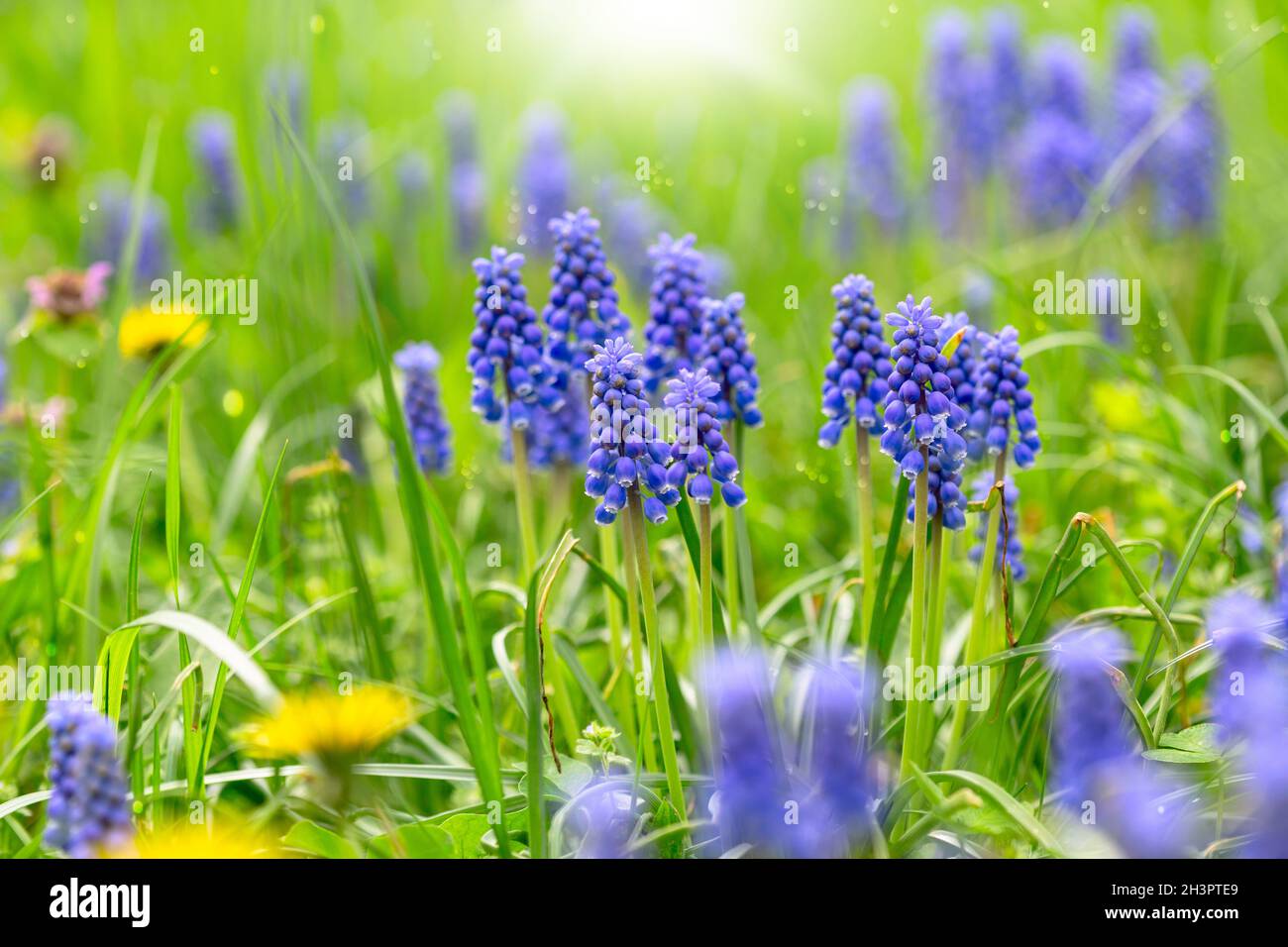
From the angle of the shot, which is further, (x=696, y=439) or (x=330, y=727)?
(x=696, y=439)

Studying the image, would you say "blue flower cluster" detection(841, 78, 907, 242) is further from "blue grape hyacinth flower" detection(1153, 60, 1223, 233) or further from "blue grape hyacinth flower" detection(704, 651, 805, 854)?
"blue grape hyacinth flower" detection(704, 651, 805, 854)

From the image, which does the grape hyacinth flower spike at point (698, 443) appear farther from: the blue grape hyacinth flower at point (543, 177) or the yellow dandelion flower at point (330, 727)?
the blue grape hyacinth flower at point (543, 177)

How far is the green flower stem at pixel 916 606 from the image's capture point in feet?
8.37

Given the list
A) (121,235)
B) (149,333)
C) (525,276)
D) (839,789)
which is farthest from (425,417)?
(121,235)

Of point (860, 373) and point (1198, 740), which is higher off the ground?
point (860, 373)

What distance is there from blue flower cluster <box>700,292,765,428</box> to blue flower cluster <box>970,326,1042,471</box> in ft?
1.66

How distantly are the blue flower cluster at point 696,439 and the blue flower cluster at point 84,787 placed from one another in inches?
45.1

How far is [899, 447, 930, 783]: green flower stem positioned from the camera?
255 cm

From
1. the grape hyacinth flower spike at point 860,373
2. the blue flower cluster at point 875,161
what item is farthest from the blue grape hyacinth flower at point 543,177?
the grape hyacinth flower spike at point 860,373

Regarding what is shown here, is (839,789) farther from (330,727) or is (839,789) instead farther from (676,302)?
(676,302)

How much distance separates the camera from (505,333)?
2.88 metres

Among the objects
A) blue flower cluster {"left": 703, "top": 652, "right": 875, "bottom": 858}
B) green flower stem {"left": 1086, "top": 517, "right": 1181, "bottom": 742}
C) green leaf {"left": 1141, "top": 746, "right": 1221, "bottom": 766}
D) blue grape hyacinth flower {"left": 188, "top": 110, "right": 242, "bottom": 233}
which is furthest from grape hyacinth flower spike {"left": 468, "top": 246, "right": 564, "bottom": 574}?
blue grape hyacinth flower {"left": 188, "top": 110, "right": 242, "bottom": 233}

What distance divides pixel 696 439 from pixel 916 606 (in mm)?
594
